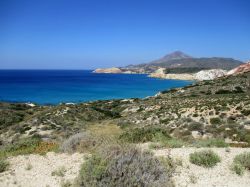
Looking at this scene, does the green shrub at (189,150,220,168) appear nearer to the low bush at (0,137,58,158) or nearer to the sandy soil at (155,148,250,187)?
the sandy soil at (155,148,250,187)

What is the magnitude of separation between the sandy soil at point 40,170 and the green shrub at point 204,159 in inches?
154

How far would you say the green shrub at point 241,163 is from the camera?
10.0 m

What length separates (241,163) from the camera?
1052 cm

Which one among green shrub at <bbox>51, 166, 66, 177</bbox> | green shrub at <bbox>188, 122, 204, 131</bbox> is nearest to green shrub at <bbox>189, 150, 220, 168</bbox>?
green shrub at <bbox>51, 166, 66, 177</bbox>

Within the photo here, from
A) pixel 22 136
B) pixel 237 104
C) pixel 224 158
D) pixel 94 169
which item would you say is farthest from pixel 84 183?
pixel 237 104

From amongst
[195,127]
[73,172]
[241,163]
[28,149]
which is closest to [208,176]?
[241,163]

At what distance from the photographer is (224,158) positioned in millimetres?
11164

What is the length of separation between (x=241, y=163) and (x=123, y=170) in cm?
444

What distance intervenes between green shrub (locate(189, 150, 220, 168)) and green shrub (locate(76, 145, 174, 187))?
1293mm

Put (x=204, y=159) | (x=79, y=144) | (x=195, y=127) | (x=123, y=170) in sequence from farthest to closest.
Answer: (x=195, y=127), (x=79, y=144), (x=204, y=159), (x=123, y=170)

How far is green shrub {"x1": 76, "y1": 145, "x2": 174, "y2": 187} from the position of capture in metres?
8.30

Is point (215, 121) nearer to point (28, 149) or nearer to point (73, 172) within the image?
point (28, 149)

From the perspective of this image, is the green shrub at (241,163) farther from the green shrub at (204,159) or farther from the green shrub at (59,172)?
the green shrub at (59,172)

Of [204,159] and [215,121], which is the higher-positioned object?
[204,159]
